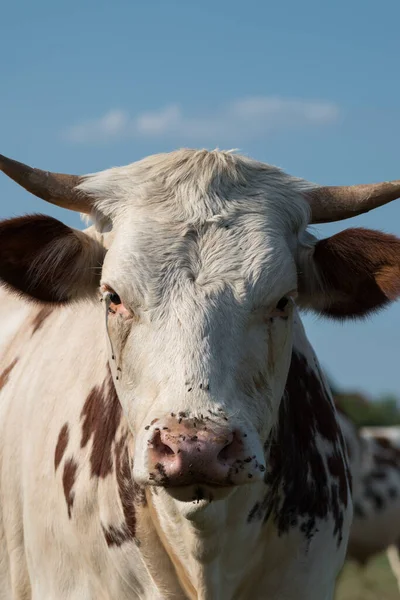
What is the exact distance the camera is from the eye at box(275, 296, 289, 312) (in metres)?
4.76

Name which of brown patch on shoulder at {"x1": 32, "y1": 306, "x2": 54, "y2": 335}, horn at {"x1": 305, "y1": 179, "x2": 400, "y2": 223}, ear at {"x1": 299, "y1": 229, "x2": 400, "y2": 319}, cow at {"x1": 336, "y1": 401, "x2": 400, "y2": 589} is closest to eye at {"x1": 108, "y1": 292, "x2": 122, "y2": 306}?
ear at {"x1": 299, "y1": 229, "x2": 400, "y2": 319}

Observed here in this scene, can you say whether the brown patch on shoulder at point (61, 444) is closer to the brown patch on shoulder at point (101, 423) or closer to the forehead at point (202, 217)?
the brown patch on shoulder at point (101, 423)

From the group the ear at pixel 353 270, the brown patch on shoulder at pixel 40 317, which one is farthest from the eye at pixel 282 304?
the brown patch on shoulder at pixel 40 317

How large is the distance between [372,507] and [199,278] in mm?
12153

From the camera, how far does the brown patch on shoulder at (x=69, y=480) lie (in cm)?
539

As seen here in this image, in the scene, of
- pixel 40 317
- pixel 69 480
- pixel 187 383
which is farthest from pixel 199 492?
pixel 40 317

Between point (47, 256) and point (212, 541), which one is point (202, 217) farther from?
point (212, 541)

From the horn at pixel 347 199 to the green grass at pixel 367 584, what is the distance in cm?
969

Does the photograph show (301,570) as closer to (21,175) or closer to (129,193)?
(129,193)

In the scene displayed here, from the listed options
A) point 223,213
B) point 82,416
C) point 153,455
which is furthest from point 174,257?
point 82,416

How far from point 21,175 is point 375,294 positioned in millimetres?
1691

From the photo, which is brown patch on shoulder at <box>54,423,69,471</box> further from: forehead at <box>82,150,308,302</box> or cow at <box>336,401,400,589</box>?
cow at <box>336,401,400,589</box>

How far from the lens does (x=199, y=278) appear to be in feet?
15.0

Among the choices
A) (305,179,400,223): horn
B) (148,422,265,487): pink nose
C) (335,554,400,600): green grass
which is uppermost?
(305,179,400,223): horn
